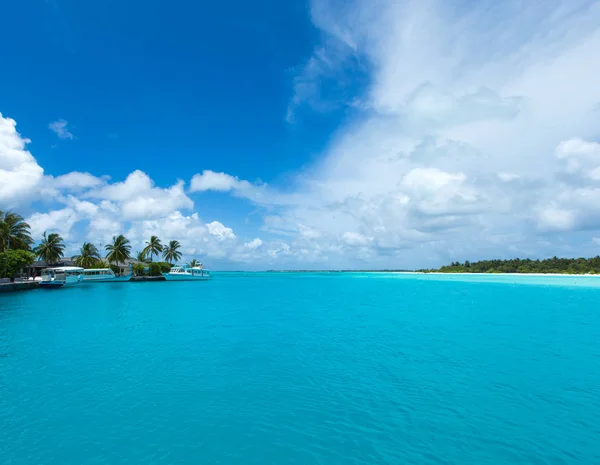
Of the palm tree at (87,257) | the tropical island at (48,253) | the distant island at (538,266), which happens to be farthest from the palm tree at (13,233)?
the distant island at (538,266)

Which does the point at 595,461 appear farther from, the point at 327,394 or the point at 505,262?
the point at 505,262

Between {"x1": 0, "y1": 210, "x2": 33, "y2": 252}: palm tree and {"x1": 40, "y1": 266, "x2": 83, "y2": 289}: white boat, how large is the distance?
6.85 meters

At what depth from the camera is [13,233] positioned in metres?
59.1

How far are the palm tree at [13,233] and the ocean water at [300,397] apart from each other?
152 feet

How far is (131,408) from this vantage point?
29.8ft

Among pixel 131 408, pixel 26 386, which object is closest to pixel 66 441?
pixel 131 408

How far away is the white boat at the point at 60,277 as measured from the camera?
58.6 metres

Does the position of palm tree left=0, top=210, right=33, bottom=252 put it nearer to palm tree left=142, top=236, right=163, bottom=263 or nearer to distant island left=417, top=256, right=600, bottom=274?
palm tree left=142, top=236, right=163, bottom=263

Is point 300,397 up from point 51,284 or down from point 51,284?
down

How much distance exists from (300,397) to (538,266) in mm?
142179

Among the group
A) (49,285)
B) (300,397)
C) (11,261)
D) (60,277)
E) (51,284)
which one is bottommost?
(300,397)

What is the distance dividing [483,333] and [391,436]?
15104mm

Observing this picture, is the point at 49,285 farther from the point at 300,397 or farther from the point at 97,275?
the point at 300,397

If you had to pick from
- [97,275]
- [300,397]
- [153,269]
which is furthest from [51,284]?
[300,397]
